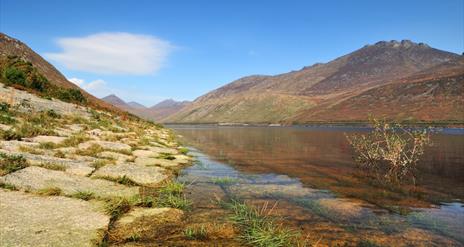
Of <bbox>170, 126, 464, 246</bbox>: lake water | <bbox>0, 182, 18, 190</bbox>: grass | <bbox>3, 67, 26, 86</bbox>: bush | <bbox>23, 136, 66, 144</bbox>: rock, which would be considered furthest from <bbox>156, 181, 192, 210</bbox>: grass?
<bbox>3, 67, 26, 86</bbox>: bush

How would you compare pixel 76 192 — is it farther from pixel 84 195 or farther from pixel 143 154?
pixel 143 154

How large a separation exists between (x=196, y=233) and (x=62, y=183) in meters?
3.99

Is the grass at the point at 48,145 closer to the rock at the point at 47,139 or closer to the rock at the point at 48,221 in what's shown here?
the rock at the point at 47,139

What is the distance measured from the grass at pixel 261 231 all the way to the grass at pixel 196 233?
2.12ft

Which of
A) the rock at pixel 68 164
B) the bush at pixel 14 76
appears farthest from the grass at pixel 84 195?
the bush at pixel 14 76

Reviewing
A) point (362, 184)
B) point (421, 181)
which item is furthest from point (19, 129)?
point (421, 181)

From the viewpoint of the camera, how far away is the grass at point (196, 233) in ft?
20.6

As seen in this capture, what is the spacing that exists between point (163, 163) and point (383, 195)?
8.56 m

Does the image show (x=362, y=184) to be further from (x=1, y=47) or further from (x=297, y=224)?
(x=1, y=47)

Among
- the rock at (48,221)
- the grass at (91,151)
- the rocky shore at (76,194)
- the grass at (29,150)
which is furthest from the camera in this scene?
the grass at (91,151)

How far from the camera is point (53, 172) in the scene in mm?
9320

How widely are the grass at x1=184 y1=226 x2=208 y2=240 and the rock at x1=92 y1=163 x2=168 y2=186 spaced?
4.55 m

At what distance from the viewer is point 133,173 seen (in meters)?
11.2

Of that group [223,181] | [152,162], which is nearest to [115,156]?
[152,162]
